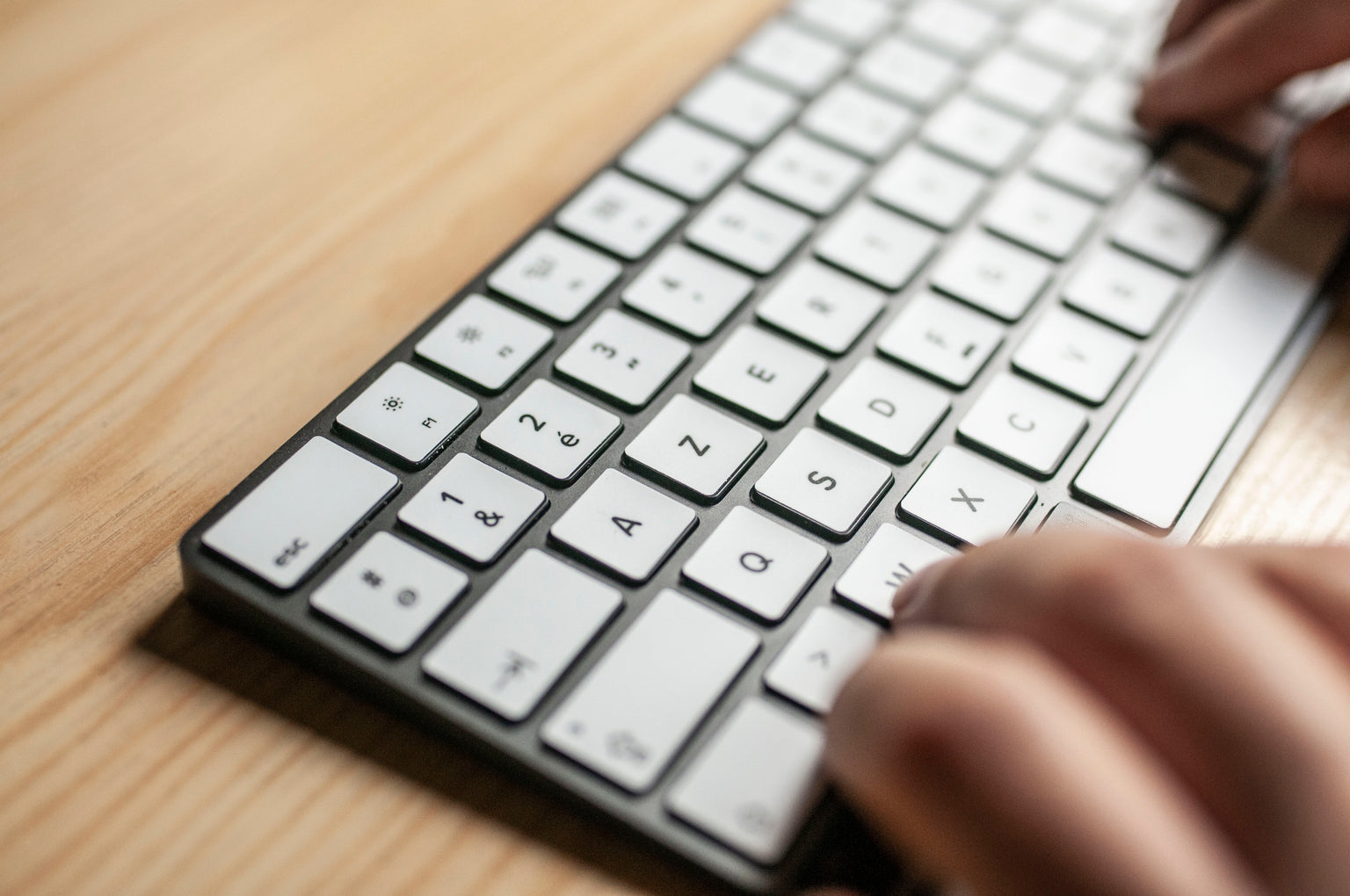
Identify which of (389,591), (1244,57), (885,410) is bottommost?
(389,591)

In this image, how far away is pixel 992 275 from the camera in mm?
405

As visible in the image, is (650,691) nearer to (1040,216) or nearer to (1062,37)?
(1040,216)

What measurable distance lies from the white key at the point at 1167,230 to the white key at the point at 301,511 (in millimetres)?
303

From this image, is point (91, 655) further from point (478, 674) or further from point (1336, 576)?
point (1336, 576)

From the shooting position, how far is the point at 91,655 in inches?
11.5

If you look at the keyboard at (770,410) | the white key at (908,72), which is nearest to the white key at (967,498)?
the keyboard at (770,410)

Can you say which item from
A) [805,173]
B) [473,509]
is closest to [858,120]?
[805,173]

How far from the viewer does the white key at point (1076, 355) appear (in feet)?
1.22

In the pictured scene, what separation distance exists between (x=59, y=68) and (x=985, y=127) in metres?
0.39

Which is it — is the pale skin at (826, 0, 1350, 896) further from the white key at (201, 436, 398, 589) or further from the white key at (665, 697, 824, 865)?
the white key at (201, 436, 398, 589)

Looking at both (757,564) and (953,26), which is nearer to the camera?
(757,564)

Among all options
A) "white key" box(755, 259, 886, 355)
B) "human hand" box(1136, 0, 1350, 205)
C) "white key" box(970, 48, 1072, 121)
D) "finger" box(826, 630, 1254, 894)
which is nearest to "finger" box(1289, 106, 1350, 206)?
"human hand" box(1136, 0, 1350, 205)

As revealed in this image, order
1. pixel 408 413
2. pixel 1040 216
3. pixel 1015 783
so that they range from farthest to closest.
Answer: pixel 1040 216 → pixel 408 413 → pixel 1015 783

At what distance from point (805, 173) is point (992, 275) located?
9 cm
